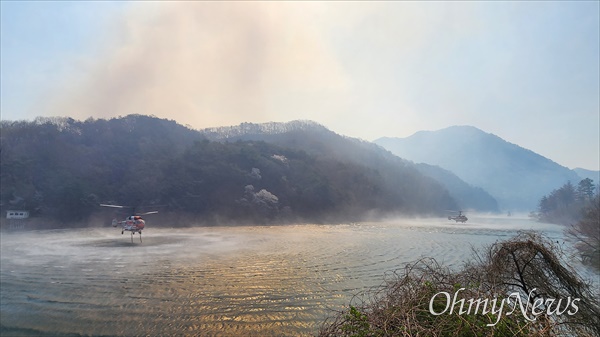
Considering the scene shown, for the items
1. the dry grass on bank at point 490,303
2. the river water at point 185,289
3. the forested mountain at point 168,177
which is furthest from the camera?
the forested mountain at point 168,177

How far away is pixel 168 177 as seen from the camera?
99750mm

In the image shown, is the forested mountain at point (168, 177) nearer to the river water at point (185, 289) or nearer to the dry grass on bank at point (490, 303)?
the river water at point (185, 289)

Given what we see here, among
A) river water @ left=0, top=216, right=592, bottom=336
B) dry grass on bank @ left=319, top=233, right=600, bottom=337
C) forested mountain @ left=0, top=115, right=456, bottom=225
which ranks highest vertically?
forested mountain @ left=0, top=115, right=456, bottom=225

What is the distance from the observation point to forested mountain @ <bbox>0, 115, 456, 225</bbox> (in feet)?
274

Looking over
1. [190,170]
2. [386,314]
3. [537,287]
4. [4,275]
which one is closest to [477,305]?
[386,314]

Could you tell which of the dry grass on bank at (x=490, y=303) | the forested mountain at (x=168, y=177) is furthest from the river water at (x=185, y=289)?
the forested mountain at (x=168, y=177)

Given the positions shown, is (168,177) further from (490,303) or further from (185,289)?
(490,303)

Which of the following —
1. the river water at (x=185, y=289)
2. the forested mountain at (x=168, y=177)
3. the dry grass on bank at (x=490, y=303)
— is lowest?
the river water at (x=185, y=289)

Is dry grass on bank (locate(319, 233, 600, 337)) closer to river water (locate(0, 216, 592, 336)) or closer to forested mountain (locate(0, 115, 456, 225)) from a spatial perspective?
river water (locate(0, 216, 592, 336))

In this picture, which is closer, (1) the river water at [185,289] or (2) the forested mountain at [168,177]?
(1) the river water at [185,289]

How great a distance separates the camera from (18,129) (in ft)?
340

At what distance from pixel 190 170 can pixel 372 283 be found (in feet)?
302

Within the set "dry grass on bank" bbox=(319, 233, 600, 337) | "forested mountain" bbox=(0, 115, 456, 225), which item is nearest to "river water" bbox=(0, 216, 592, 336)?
"dry grass on bank" bbox=(319, 233, 600, 337)

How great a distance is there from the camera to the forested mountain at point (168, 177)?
274 ft
